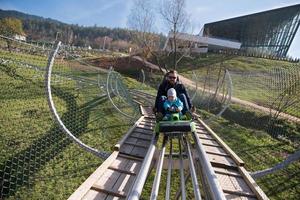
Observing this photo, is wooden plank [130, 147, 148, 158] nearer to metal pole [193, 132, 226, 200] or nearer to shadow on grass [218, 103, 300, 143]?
metal pole [193, 132, 226, 200]

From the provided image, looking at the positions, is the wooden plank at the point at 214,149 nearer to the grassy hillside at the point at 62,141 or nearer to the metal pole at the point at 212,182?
the metal pole at the point at 212,182

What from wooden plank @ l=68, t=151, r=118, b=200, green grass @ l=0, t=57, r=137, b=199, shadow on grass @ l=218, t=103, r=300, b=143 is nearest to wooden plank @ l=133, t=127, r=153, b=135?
green grass @ l=0, t=57, r=137, b=199

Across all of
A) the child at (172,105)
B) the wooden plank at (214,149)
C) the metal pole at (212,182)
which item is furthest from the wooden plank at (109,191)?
the wooden plank at (214,149)

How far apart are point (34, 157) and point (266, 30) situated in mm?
41713

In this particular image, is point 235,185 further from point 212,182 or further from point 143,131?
point 143,131

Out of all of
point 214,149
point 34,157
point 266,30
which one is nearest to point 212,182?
point 214,149

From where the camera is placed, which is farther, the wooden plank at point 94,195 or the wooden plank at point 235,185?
the wooden plank at point 235,185

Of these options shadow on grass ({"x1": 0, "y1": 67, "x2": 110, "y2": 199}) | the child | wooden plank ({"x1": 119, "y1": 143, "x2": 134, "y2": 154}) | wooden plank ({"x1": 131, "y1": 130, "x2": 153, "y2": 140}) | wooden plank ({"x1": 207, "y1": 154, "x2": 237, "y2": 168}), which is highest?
the child

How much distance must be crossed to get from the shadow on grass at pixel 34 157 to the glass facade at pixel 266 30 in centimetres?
3840

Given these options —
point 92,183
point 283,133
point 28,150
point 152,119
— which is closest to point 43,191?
point 28,150

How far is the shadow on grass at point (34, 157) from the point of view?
4.94 metres

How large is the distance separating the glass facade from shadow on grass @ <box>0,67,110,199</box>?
1512 inches

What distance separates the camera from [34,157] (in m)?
5.63

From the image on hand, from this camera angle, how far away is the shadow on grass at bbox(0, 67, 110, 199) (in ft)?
16.2
